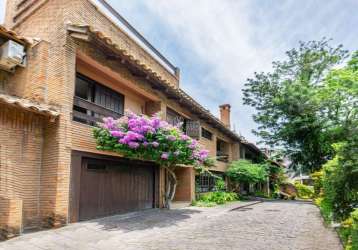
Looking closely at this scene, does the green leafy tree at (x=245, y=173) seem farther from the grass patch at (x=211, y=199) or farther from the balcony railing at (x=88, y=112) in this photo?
the balcony railing at (x=88, y=112)

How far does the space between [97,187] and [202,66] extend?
10.8 metres

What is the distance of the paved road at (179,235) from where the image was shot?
6.83m

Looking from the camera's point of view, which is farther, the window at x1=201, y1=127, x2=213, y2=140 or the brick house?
the window at x1=201, y1=127, x2=213, y2=140

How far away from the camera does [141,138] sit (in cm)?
977

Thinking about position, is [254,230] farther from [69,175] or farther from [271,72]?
[271,72]

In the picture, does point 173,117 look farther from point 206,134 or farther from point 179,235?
point 179,235

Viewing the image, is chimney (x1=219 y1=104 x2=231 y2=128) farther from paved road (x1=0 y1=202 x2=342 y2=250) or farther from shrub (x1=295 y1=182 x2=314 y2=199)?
paved road (x1=0 y1=202 x2=342 y2=250)

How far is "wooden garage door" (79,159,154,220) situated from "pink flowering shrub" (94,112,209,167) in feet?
3.47

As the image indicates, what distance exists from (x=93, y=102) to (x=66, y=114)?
7.37 ft

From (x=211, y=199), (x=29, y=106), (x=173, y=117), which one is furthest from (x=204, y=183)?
(x=29, y=106)

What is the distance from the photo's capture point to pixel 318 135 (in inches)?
938

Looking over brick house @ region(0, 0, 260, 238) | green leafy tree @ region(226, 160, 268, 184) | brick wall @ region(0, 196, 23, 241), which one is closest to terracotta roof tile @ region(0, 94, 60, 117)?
brick house @ region(0, 0, 260, 238)

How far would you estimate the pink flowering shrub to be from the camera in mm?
9656

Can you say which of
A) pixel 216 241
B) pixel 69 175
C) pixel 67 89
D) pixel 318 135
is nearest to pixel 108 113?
pixel 67 89
